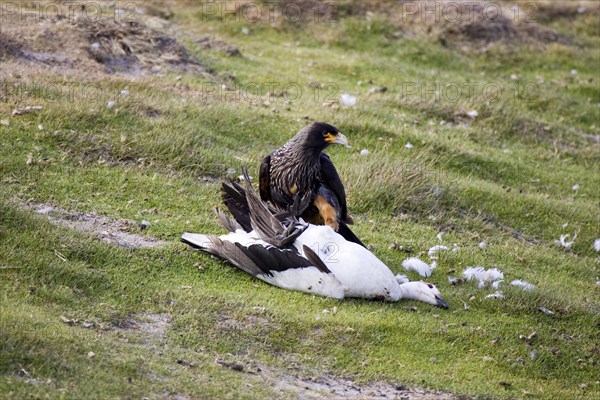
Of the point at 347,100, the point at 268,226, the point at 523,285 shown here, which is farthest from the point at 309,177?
the point at 347,100

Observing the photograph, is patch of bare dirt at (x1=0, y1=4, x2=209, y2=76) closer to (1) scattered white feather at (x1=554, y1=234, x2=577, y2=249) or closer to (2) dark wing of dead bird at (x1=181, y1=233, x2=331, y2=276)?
(2) dark wing of dead bird at (x1=181, y1=233, x2=331, y2=276)

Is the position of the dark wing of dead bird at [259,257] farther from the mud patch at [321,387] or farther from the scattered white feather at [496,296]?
the scattered white feather at [496,296]

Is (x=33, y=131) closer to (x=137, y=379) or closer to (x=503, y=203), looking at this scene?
(x=137, y=379)

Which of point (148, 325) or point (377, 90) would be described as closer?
point (148, 325)

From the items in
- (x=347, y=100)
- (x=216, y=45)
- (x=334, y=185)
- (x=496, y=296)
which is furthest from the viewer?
(x=216, y=45)

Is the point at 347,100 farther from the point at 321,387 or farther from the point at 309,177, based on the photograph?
the point at 321,387

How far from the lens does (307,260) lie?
6.72 meters

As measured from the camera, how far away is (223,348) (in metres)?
6.05

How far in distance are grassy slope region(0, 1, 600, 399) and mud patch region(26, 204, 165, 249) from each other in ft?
0.50

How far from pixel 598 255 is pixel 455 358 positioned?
153 inches

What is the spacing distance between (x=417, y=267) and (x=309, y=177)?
127 centimetres

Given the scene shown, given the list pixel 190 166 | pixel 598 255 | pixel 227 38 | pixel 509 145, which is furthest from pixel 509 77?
pixel 190 166

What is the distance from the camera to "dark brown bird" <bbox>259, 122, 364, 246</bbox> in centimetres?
770

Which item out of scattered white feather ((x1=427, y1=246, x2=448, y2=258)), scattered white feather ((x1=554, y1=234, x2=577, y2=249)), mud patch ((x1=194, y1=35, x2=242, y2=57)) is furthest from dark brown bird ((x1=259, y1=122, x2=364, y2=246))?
mud patch ((x1=194, y1=35, x2=242, y2=57))
